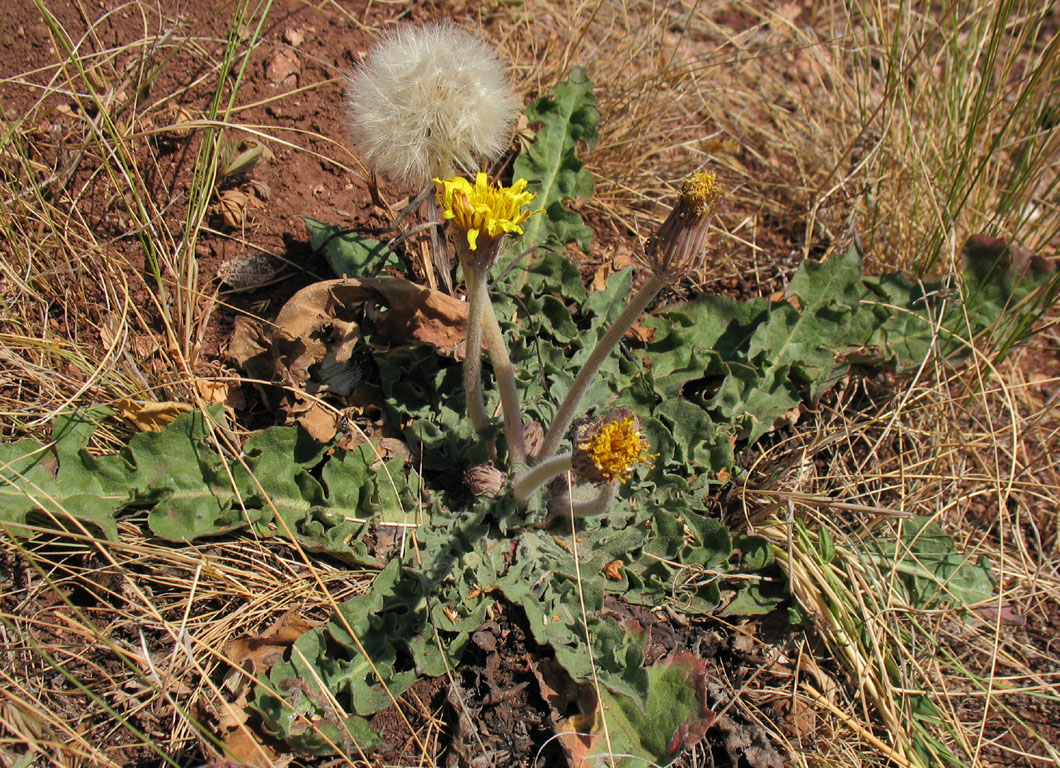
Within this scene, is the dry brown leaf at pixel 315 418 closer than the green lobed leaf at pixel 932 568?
Yes

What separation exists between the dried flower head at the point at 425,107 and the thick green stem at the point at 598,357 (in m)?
0.85

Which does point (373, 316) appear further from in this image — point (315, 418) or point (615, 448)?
point (615, 448)

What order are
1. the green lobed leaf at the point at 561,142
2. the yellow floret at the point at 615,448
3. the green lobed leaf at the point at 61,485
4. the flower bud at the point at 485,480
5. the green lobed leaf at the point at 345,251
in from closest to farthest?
the yellow floret at the point at 615,448 < the green lobed leaf at the point at 61,485 < the flower bud at the point at 485,480 < the green lobed leaf at the point at 345,251 < the green lobed leaf at the point at 561,142

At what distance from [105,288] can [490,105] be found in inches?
69.7

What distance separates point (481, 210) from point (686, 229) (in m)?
0.59

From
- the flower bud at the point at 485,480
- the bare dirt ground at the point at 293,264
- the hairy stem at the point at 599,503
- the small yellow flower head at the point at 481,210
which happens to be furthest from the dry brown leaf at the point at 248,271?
the hairy stem at the point at 599,503

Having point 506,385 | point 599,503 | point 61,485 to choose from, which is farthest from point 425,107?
point 61,485

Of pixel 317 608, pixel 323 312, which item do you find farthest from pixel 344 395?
pixel 317 608

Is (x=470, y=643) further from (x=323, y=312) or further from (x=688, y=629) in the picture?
(x=323, y=312)

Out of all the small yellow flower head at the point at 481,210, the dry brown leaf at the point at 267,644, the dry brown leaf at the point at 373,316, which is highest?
the small yellow flower head at the point at 481,210

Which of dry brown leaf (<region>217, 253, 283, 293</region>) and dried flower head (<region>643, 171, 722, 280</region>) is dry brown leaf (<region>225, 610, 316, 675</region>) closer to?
dry brown leaf (<region>217, 253, 283, 293</region>)

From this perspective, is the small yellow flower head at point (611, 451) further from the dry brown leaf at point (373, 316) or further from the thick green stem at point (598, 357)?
the dry brown leaf at point (373, 316)

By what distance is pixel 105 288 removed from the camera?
122 inches

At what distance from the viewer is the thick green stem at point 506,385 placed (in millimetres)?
2545
